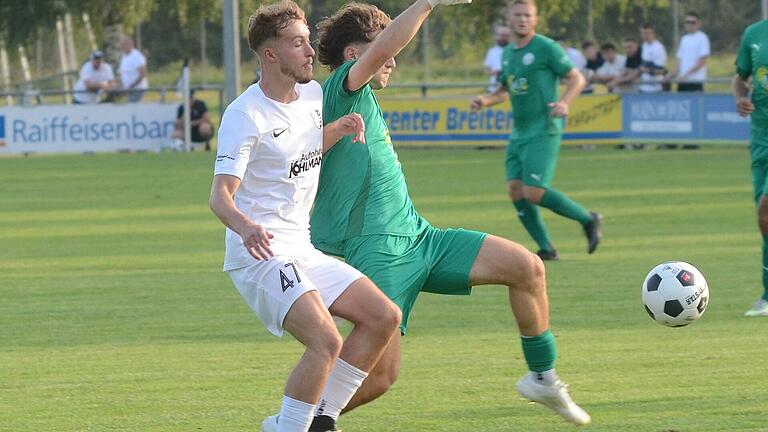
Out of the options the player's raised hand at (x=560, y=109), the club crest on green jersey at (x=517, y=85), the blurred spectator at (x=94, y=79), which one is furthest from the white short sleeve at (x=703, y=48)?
the player's raised hand at (x=560, y=109)

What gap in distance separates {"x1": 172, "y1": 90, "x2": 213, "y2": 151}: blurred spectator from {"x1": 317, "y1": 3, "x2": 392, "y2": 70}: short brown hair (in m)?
22.2

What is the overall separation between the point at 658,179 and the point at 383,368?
15.4 meters

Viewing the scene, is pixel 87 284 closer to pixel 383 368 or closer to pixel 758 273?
pixel 758 273

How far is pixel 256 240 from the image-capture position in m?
5.52

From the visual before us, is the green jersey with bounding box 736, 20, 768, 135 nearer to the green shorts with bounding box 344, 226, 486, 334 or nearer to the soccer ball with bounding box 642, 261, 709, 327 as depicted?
the soccer ball with bounding box 642, 261, 709, 327

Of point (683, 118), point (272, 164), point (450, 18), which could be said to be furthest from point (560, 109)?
point (450, 18)

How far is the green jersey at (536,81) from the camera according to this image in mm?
13281

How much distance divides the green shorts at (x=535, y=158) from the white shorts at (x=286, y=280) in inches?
284

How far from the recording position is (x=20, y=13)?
41.1 m

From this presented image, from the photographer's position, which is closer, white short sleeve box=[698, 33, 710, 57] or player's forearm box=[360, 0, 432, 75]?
player's forearm box=[360, 0, 432, 75]

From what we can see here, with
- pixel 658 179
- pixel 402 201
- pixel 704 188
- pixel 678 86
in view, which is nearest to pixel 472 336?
pixel 402 201

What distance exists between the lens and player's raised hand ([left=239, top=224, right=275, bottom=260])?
553cm

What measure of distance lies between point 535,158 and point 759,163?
10.4ft

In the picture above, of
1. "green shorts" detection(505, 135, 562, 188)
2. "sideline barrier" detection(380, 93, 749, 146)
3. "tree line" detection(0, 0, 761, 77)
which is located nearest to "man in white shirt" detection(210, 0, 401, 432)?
"green shorts" detection(505, 135, 562, 188)
